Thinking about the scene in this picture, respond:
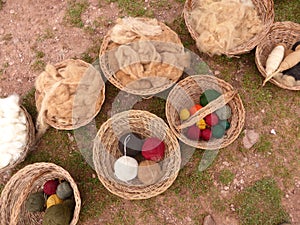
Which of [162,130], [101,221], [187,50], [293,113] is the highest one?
[187,50]

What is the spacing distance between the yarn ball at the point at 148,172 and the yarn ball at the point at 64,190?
0.53 metres

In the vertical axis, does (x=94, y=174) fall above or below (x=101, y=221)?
above

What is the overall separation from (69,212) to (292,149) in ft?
5.93

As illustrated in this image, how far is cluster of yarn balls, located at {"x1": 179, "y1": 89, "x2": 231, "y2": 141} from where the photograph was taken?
105 inches

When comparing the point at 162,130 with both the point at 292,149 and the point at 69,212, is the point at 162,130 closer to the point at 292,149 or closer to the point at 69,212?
the point at 69,212

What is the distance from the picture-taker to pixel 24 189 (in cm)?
267

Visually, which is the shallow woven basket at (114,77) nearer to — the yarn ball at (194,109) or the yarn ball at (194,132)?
the yarn ball at (194,109)

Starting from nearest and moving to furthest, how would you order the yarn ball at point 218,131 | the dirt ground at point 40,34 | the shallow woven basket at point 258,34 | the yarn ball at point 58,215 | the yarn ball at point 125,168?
the yarn ball at point 58,215, the yarn ball at point 125,168, the yarn ball at point 218,131, the shallow woven basket at point 258,34, the dirt ground at point 40,34

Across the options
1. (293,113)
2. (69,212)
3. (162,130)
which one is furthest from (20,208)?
(293,113)

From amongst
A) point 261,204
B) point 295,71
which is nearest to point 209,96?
point 295,71

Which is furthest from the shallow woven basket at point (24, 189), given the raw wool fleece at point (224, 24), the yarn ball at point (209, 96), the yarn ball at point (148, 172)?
the raw wool fleece at point (224, 24)

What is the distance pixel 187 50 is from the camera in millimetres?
3049

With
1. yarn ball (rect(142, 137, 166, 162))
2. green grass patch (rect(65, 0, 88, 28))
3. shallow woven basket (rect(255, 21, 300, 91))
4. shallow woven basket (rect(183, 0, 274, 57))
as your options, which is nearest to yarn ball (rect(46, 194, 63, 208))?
yarn ball (rect(142, 137, 166, 162))

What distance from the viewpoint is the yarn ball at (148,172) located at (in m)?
2.59
